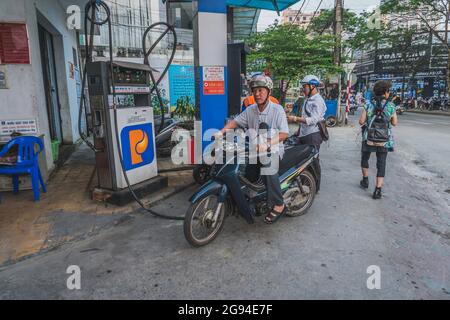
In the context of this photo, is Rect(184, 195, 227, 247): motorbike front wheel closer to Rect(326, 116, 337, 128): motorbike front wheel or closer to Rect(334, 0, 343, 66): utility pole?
Rect(326, 116, 337, 128): motorbike front wheel

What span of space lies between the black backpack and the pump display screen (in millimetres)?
3407

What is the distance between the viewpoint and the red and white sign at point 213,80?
214 inches

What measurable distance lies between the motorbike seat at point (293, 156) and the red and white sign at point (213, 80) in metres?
1.93

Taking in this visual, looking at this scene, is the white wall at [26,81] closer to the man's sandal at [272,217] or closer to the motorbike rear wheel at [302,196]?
the man's sandal at [272,217]

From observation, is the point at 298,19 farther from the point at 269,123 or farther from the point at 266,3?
the point at 269,123

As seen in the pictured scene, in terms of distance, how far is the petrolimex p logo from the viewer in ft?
14.5

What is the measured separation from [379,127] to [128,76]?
11.9 ft

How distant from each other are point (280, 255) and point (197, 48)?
3.62 m

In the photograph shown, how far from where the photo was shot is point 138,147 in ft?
15.3

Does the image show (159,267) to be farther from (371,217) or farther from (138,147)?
(371,217)

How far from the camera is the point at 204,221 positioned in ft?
10.7

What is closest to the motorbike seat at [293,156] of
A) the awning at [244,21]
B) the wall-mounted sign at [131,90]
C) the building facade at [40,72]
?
the wall-mounted sign at [131,90]

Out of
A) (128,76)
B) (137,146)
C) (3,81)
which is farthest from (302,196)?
(3,81)
